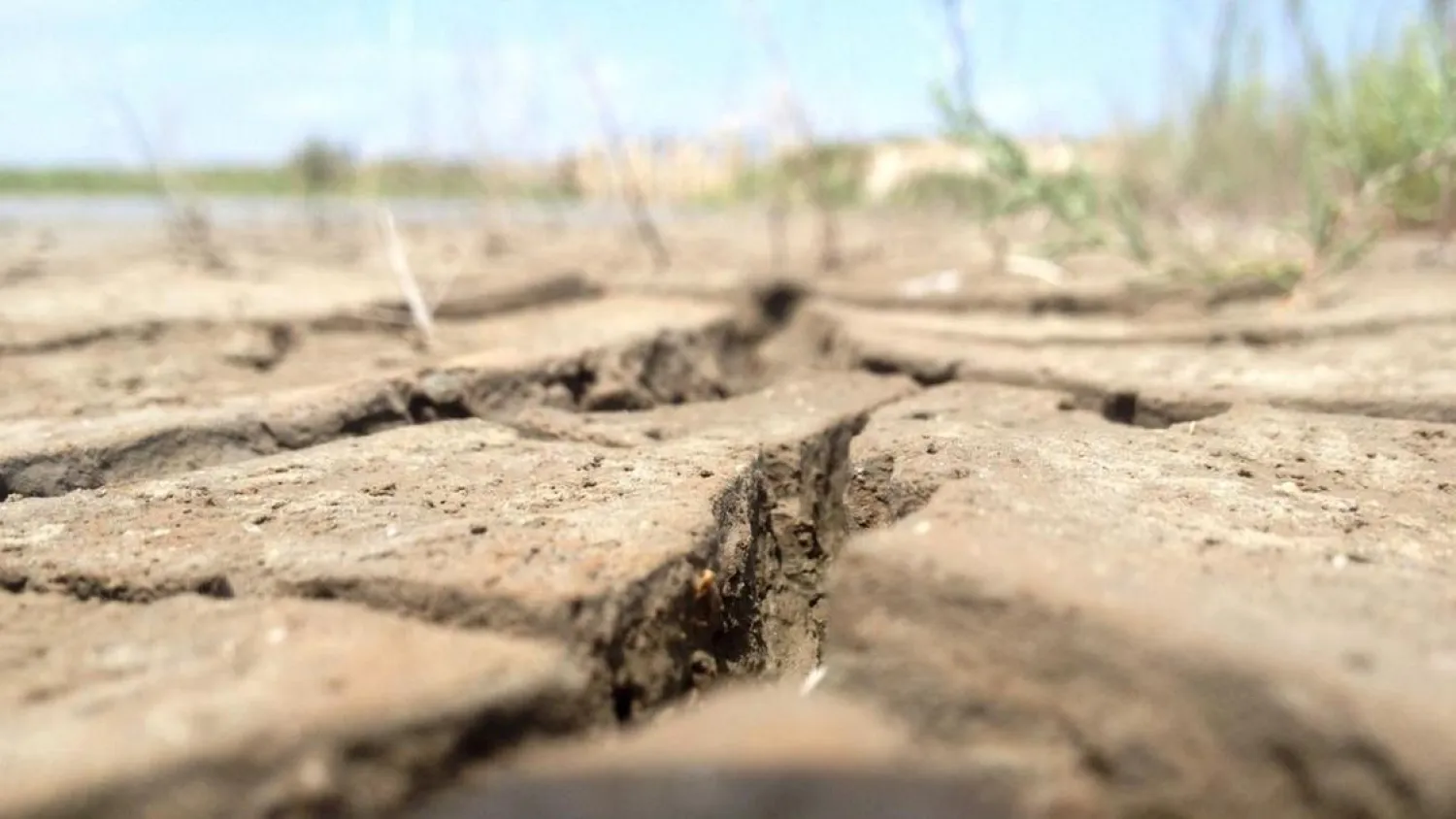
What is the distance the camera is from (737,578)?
4.16ft

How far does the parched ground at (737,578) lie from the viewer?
756 millimetres

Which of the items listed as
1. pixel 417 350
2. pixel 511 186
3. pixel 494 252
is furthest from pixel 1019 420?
pixel 511 186

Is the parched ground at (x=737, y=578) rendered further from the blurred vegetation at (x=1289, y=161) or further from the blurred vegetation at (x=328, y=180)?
the blurred vegetation at (x=328, y=180)

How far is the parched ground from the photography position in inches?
29.8

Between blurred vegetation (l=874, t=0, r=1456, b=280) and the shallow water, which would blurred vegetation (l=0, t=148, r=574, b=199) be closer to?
the shallow water

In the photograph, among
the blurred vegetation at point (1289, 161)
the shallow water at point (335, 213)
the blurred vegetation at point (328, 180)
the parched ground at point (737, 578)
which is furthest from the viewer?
the shallow water at point (335, 213)

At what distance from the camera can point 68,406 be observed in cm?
181

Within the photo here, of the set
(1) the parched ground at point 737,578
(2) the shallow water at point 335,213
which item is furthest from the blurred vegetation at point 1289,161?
(2) the shallow water at point 335,213

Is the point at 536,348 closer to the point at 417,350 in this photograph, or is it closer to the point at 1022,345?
the point at 417,350

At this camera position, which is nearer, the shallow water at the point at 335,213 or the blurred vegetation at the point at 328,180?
the blurred vegetation at the point at 328,180

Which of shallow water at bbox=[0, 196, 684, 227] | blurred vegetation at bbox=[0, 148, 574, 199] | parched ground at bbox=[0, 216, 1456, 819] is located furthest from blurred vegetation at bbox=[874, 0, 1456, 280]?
shallow water at bbox=[0, 196, 684, 227]

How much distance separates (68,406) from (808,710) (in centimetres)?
149

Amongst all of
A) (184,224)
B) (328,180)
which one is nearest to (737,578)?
(184,224)

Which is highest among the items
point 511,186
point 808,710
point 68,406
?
point 511,186
